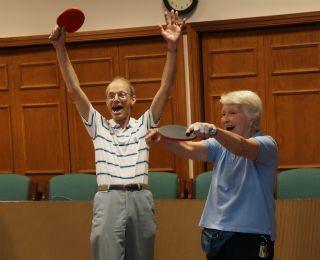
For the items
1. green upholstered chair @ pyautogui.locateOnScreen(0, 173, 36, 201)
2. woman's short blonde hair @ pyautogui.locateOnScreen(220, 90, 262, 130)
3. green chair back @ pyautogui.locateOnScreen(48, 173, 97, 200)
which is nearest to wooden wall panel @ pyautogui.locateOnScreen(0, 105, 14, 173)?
green upholstered chair @ pyautogui.locateOnScreen(0, 173, 36, 201)

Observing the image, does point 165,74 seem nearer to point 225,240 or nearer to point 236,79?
point 225,240

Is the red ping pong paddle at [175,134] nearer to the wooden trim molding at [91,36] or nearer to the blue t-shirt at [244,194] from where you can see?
the blue t-shirt at [244,194]

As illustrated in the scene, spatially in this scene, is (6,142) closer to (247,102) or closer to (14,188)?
(14,188)

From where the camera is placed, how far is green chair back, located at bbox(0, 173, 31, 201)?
4824 millimetres

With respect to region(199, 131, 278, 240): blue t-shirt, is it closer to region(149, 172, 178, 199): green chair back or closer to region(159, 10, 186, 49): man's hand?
region(159, 10, 186, 49): man's hand

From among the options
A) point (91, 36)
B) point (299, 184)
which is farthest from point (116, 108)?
point (91, 36)

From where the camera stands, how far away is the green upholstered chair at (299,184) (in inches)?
165

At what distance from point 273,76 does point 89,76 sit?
2.09 metres

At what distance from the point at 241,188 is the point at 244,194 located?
29 mm

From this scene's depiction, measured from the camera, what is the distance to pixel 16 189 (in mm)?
4840

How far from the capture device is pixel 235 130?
2.24 metres

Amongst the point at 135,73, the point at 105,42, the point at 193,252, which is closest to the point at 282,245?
the point at 193,252

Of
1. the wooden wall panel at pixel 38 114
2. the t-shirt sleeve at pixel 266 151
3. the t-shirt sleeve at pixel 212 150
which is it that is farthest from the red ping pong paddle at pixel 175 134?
the wooden wall panel at pixel 38 114

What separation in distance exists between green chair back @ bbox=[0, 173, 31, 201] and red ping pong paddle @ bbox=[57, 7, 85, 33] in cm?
247
